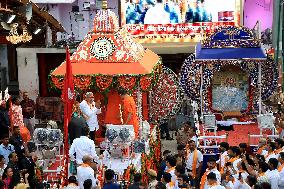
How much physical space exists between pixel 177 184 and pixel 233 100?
8.50 meters

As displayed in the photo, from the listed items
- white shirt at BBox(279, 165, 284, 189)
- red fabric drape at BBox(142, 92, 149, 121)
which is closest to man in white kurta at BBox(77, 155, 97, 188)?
white shirt at BBox(279, 165, 284, 189)

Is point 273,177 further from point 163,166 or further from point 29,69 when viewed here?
point 29,69

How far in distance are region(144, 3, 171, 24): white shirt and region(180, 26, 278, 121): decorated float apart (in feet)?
14.7

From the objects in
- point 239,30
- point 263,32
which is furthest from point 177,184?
point 263,32

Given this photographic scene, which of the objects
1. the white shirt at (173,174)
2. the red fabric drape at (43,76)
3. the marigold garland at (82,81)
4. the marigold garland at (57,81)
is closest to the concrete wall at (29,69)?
the red fabric drape at (43,76)

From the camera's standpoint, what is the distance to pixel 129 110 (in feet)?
52.7

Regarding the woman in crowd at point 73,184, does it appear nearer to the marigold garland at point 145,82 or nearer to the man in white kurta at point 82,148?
the man in white kurta at point 82,148

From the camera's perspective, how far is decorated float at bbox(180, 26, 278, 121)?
18859mm

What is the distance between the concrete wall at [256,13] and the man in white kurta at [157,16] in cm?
360

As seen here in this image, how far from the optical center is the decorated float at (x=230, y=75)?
18.9 m

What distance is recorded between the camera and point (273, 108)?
65.0 feet

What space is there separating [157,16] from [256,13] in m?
4.32

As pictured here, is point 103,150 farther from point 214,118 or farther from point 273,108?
point 273,108

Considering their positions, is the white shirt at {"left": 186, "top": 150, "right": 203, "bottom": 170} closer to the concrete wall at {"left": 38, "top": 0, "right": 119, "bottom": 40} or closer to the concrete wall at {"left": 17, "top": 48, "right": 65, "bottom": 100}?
the concrete wall at {"left": 17, "top": 48, "right": 65, "bottom": 100}
